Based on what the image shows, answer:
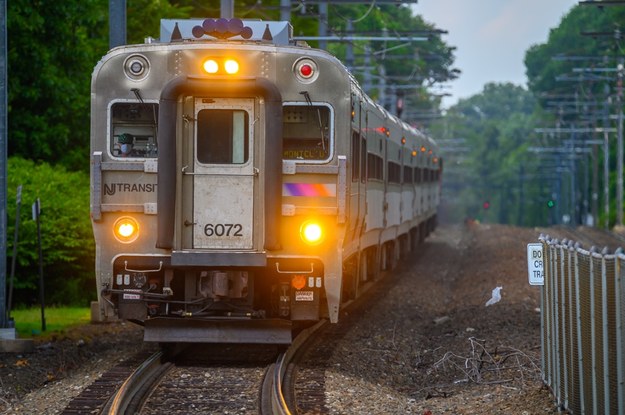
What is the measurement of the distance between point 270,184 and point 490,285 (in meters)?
13.7

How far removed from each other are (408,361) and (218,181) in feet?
12.0

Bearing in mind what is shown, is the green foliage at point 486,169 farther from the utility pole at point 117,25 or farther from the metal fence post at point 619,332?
the metal fence post at point 619,332

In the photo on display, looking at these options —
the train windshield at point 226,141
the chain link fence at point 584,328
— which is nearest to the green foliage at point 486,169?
the train windshield at point 226,141

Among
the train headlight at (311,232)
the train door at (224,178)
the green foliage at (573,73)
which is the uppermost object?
the green foliage at (573,73)

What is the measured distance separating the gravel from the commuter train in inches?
37.9

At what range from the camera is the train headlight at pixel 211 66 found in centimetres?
1349

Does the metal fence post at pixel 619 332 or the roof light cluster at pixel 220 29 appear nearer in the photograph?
the metal fence post at pixel 619 332

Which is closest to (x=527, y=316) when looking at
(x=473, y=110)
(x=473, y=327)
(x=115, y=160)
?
(x=473, y=327)

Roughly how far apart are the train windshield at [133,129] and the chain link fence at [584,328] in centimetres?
429

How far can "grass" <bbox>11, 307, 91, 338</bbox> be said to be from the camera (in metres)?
17.8

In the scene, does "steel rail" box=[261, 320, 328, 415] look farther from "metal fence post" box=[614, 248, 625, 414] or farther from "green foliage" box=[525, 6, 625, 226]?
"green foliage" box=[525, 6, 625, 226]

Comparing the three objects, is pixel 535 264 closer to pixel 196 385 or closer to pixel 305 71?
pixel 305 71

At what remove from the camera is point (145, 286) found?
13695 millimetres

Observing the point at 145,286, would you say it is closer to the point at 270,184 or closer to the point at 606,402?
the point at 270,184
